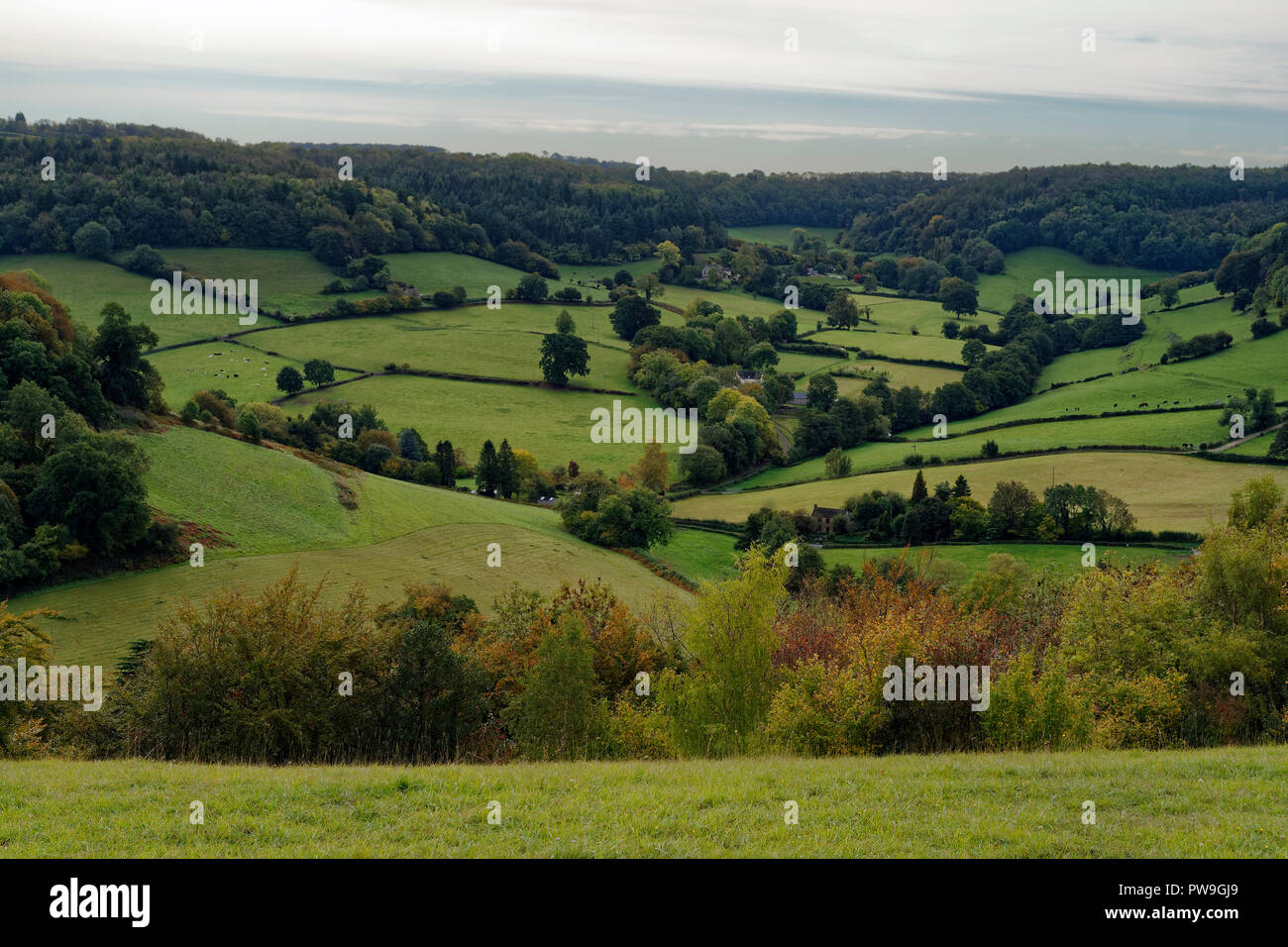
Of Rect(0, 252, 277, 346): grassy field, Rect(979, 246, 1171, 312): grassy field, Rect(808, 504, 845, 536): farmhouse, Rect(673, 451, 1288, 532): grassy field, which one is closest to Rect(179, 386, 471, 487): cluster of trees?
Rect(673, 451, 1288, 532): grassy field

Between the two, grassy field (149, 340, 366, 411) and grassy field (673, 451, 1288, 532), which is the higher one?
grassy field (149, 340, 366, 411)

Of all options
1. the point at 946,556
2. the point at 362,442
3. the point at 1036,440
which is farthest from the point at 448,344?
the point at 946,556

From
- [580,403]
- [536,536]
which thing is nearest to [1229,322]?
[580,403]

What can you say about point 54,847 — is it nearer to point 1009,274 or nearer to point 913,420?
point 913,420

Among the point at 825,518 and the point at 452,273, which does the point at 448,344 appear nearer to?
the point at 452,273

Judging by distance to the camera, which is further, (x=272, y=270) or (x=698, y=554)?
(x=272, y=270)
